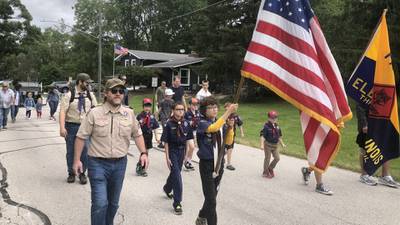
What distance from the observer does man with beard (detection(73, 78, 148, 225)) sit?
4590 millimetres

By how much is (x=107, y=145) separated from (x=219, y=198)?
2780 mm

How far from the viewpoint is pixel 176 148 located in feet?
21.2

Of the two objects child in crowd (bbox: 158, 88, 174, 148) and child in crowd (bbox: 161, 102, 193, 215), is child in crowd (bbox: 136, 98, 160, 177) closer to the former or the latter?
child in crowd (bbox: 161, 102, 193, 215)

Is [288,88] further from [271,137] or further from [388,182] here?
[388,182]

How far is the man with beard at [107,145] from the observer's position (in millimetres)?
4590

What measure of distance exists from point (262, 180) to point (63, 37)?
8669cm

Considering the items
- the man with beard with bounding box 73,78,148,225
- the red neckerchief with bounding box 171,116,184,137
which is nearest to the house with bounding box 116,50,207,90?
the red neckerchief with bounding box 171,116,184,137

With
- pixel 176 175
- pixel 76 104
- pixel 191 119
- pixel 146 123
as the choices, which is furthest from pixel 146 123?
pixel 176 175

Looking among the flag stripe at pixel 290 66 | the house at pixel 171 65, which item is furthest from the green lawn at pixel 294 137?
the house at pixel 171 65

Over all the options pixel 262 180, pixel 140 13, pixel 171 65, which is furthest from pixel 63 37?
pixel 262 180

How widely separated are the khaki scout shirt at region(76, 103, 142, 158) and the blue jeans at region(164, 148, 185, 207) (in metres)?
1.46

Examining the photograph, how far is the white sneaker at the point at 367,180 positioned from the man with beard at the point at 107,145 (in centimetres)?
520

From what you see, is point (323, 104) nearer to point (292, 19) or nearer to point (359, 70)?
point (292, 19)

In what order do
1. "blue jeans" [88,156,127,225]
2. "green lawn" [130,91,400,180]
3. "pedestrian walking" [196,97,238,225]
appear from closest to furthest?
1. "blue jeans" [88,156,127,225]
2. "pedestrian walking" [196,97,238,225]
3. "green lawn" [130,91,400,180]
